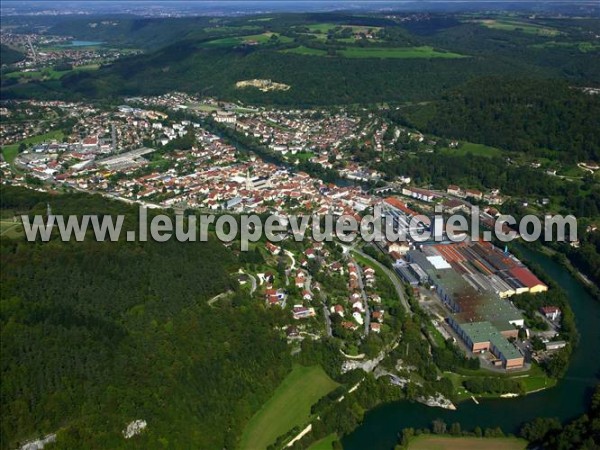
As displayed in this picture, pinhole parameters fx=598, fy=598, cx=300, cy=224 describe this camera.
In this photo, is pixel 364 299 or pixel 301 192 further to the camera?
pixel 301 192

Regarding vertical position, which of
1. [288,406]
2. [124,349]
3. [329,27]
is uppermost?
[329,27]

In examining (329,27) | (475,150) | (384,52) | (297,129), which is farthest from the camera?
(329,27)

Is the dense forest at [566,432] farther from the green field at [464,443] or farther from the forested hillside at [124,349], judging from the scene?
the forested hillside at [124,349]

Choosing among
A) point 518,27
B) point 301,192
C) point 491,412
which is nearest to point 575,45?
point 518,27

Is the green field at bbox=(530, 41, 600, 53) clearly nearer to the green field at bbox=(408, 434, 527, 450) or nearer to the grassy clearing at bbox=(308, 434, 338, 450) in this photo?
the green field at bbox=(408, 434, 527, 450)

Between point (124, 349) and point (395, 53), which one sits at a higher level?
point (395, 53)

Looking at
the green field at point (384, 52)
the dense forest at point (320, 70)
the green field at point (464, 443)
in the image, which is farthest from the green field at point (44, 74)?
the green field at point (464, 443)

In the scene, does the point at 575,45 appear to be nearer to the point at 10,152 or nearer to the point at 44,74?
the point at 44,74

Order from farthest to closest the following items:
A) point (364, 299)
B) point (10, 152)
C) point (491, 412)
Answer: point (10, 152) → point (364, 299) → point (491, 412)
